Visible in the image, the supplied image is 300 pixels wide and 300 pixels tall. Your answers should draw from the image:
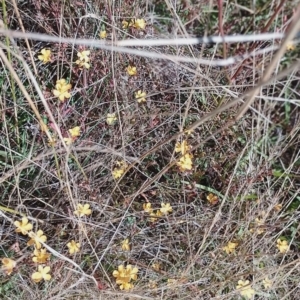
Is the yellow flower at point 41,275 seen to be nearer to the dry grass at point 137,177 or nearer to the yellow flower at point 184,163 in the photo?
the dry grass at point 137,177

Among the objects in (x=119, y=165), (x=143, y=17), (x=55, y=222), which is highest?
(x=143, y=17)

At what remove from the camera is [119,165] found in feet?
4.30

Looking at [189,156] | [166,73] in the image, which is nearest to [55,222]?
[189,156]

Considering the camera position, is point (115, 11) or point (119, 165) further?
point (115, 11)

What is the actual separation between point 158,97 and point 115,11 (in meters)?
0.28

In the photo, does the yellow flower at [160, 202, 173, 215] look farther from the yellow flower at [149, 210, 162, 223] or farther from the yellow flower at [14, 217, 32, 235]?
the yellow flower at [14, 217, 32, 235]

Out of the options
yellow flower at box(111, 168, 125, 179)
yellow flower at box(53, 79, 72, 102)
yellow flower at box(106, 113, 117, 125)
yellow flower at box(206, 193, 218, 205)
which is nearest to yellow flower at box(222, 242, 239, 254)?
yellow flower at box(206, 193, 218, 205)

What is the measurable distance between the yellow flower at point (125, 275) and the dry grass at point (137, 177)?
23mm

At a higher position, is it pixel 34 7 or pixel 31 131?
pixel 34 7

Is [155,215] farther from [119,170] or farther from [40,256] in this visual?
[40,256]

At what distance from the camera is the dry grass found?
1240mm

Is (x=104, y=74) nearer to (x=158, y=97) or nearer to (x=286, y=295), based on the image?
(x=158, y=97)

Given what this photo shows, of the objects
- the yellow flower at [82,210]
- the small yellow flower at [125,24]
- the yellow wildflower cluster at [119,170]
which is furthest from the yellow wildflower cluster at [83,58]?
the yellow flower at [82,210]

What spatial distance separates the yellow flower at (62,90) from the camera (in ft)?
4.22
